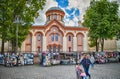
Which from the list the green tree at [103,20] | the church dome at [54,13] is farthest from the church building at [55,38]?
the green tree at [103,20]

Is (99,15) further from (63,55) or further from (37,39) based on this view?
(37,39)

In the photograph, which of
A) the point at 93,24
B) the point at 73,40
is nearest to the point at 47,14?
the point at 73,40

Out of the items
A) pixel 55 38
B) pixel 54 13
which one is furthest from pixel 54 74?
pixel 54 13

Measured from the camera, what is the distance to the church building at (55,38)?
58.0 meters

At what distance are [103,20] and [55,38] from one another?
2154cm

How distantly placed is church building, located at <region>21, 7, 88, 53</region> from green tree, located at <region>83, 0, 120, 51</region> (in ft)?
59.9

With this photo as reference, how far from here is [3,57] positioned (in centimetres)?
3278

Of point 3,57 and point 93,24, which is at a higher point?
point 93,24

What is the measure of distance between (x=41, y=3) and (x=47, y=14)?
3857cm

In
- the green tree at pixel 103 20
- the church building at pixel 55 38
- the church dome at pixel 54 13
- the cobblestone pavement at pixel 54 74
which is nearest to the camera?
the cobblestone pavement at pixel 54 74

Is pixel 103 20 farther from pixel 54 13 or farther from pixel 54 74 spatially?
pixel 54 13

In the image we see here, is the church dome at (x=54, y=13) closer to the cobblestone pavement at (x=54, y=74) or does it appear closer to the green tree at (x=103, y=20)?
the green tree at (x=103, y=20)

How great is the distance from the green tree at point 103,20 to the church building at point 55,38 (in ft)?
59.9

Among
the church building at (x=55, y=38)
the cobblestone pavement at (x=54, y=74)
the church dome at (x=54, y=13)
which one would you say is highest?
the church dome at (x=54, y=13)
